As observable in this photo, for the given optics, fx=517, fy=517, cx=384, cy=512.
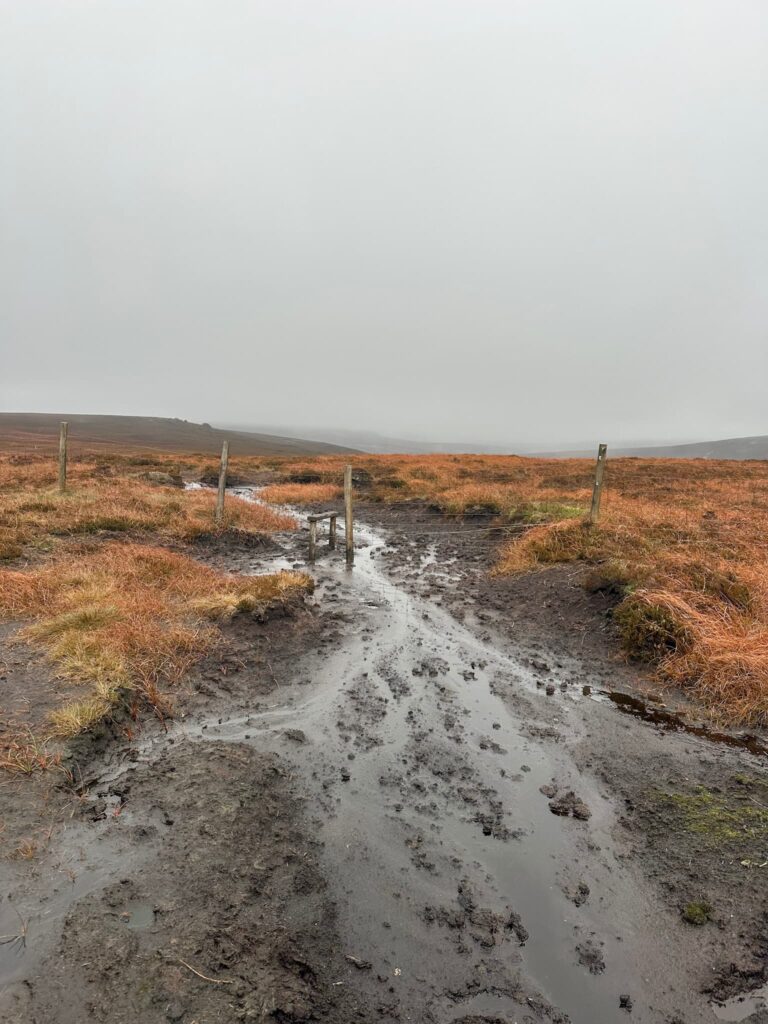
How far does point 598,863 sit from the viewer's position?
448 centimetres

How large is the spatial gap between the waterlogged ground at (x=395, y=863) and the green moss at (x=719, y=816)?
23 mm

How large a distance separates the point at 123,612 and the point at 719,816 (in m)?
8.16

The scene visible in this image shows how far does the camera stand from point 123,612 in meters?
8.22

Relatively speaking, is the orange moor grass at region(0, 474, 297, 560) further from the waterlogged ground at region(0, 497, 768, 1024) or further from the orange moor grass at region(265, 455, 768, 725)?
the waterlogged ground at region(0, 497, 768, 1024)

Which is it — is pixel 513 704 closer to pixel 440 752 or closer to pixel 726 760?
pixel 440 752

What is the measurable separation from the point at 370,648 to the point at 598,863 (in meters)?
4.98

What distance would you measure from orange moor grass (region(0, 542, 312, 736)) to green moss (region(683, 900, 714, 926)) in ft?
18.4

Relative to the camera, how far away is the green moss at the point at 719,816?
15.4ft

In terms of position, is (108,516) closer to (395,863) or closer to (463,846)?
(395,863)

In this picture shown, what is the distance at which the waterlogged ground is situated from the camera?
A: 10.6ft

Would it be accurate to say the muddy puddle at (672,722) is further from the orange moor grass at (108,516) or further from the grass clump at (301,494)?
the grass clump at (301,494)

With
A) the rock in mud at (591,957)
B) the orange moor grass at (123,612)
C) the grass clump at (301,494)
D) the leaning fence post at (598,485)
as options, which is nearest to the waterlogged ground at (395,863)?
the rock in mud at (591,957)

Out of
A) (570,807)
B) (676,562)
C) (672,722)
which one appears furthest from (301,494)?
(570,807)

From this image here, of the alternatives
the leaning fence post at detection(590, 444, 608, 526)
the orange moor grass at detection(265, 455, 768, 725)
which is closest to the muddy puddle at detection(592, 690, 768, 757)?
the orange moor grass at detection(265, 455, 768, 725)
